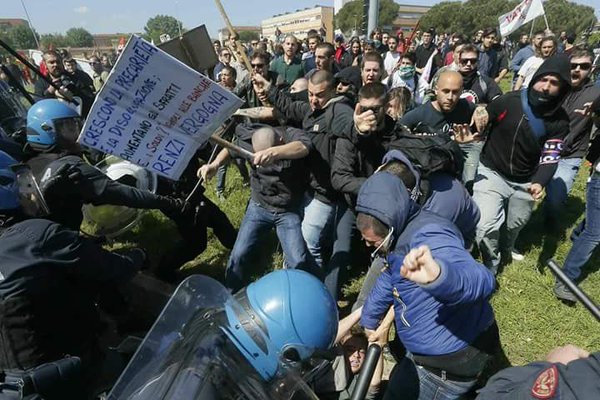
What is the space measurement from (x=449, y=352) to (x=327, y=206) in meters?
1.81

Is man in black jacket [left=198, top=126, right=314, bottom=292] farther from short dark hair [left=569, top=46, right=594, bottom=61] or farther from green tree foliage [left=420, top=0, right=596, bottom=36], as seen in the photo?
green tree foliage [left=420, top=0, right=596, bottom=36]

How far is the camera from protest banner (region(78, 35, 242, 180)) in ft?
7.91

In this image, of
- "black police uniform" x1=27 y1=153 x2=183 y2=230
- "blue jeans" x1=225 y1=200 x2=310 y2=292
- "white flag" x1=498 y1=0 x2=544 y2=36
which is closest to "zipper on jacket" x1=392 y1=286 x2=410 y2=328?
"blue jeans" x1=225 y1=200 x2=310 y2=292

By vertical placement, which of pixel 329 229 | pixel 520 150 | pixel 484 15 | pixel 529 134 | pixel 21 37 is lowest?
pixel 484 15

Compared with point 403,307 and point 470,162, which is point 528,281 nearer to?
point 470,162

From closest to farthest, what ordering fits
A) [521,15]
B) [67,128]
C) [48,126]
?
[48,126] → [67,128] → [521,15]

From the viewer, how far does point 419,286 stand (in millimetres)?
2016

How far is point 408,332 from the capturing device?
2.33 meters

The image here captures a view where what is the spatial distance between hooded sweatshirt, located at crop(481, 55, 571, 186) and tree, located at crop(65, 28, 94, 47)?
109 meters

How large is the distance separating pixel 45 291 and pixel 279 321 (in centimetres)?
146

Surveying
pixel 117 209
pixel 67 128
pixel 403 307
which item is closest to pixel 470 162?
pixel 403 307

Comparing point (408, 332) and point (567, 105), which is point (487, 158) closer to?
point (567, 105)

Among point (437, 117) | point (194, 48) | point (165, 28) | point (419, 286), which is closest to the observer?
point (419, 286)

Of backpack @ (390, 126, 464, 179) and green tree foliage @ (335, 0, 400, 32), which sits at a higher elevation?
backpack @ (390, 126, 464, 179)
